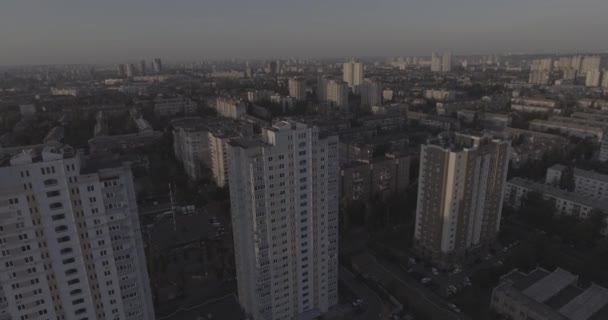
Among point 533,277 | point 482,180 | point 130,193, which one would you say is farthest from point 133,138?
point 533,277

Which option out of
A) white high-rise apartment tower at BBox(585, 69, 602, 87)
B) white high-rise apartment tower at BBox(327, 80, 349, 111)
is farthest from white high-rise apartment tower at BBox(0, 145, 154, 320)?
white high-rise apartment tower at BBox(585, 69, 602, 87)

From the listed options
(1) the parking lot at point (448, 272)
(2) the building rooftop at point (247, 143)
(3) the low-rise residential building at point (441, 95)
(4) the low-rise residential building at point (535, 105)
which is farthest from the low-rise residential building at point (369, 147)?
(3) the low-rise residential building at point (441, 95)

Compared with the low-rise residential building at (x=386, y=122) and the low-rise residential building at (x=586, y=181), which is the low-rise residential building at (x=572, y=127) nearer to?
the low-rise residential building at (x=386, y=122)

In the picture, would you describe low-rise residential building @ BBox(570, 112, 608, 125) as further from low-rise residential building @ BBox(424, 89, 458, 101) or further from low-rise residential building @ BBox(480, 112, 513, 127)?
low-rise residential building @ BBox(424, 89, 458, 101)

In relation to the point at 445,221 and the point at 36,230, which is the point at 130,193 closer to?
the point at 36,230

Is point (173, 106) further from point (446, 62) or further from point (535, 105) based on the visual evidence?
point (446, 62)

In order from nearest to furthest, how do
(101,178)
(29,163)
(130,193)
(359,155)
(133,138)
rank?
(29,163)
(101,178)
(130,193)
(359,155)
(133,138)
